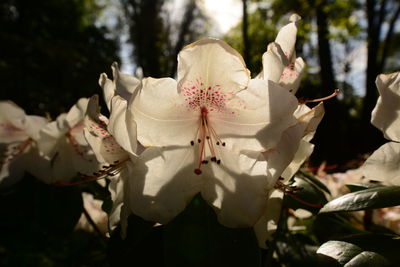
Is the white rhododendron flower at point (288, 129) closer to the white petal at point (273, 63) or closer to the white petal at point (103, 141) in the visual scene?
the white petal at point (273, 63)

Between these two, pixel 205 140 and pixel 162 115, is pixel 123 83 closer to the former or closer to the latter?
pixel 162 115

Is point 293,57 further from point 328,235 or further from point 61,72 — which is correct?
point 61,72

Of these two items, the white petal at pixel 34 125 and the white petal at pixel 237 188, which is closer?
the white petal at pixel 237 188

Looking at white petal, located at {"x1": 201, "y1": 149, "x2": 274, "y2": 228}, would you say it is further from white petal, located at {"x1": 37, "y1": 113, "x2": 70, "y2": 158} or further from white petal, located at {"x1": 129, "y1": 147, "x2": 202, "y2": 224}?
white petal, located at {"x1": 37, "y1": 113, "x2": 70, "y2": 158}

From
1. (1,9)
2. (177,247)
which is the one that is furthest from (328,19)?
(1,9)

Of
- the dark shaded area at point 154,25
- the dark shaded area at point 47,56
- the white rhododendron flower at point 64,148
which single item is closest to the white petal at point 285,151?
the white rhododendron flower at point 64,148

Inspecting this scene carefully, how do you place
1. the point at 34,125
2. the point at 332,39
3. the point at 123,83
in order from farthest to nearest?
the point at 332,39
the point at 34,125
the point at 123,83

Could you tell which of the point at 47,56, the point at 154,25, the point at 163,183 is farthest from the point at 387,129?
the point at 154,25
